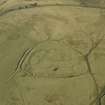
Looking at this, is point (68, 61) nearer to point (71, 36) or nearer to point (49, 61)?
point (49, 61)

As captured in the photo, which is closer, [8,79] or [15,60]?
[8,79]

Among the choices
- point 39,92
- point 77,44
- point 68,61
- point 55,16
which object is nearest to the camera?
point 39,92

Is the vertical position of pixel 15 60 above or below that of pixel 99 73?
above

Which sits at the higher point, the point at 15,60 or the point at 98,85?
the point at 15,60

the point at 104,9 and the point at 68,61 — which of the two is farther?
the point at 104,9

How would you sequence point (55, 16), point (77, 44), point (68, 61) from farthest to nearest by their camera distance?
1. point (55, 16)
2. point (77, 44)
3. point (68, 61)

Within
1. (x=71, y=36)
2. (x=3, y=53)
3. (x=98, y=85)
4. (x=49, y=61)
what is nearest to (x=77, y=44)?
(x=71, y=36)

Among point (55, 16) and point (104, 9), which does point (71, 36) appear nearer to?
point (55, 16)

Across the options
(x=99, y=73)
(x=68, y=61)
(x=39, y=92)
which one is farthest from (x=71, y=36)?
(x=39, y=92)

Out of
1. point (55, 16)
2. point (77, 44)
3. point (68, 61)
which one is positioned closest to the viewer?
point (68, 61)
